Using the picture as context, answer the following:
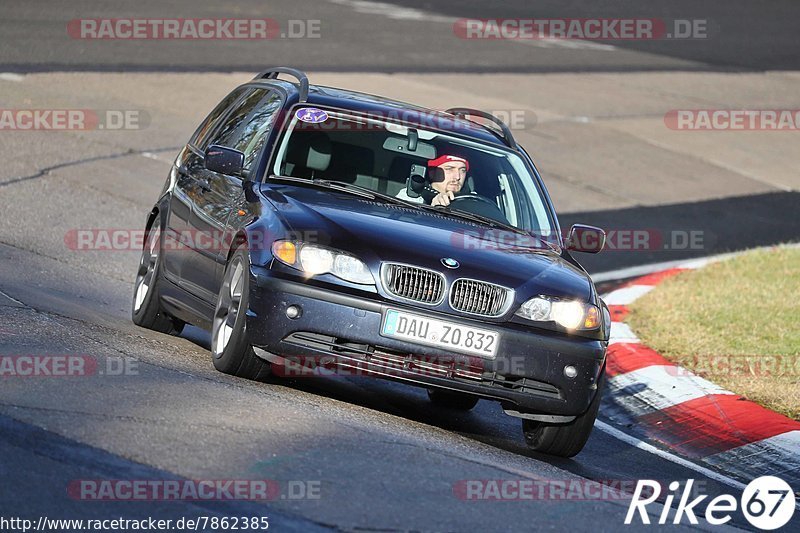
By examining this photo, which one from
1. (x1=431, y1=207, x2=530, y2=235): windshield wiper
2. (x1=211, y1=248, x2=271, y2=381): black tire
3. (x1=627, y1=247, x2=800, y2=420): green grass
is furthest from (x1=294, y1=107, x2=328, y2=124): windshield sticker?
(x1=627, y1=247, x2=800, y2=420): green grass

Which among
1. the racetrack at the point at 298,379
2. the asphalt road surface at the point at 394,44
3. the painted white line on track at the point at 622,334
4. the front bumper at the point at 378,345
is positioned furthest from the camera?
the asphalt road surface at the point at 394,44

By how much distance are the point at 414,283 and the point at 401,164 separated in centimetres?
146

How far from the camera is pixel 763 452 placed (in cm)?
865

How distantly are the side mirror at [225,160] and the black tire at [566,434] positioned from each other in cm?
217

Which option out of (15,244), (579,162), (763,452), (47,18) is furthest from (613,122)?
(763,452)

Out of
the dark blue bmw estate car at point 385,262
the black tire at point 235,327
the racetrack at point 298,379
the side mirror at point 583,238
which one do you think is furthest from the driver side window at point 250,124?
the side mirror at point 583,238

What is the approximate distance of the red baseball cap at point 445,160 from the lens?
8562 millimetres

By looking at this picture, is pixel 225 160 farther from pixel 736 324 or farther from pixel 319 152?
pixel 736 324

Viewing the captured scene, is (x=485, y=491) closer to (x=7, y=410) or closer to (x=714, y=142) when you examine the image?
(x=7, y=410)

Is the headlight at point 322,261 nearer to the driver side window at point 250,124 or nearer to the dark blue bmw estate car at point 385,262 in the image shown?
the dark blue bmw estate car at point 385,262

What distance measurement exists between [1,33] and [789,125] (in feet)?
42.0

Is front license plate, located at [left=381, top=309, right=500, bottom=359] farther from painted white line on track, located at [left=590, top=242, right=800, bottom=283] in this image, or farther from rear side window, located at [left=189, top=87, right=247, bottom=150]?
painted white line on track, located at [left=590, top=242, right=800, bottom=283]

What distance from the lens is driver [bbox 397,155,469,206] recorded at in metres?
8.48

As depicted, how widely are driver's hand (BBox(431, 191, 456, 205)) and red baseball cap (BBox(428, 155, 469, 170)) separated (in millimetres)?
184
